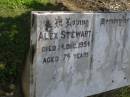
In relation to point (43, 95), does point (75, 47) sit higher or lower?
higher

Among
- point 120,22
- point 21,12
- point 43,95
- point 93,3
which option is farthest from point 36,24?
point 93,3

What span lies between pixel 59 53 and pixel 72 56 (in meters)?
0.25

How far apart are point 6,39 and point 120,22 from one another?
212 cm

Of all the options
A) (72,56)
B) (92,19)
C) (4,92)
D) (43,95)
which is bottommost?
(4,92)

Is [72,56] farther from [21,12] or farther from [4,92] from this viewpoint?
[21,12]

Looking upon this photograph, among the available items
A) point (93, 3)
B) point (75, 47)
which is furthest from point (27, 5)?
point (75, 47)

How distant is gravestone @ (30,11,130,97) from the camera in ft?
14.6

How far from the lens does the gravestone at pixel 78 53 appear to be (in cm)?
444

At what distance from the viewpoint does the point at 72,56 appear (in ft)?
15.9

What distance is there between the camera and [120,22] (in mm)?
5402

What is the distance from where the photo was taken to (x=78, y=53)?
16.0 ft

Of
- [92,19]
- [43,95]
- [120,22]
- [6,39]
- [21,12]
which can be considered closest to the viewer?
[43,95]

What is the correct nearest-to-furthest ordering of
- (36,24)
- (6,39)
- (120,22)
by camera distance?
(36,24)
(120,22)
(6,39)

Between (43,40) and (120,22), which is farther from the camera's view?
(120,22)
